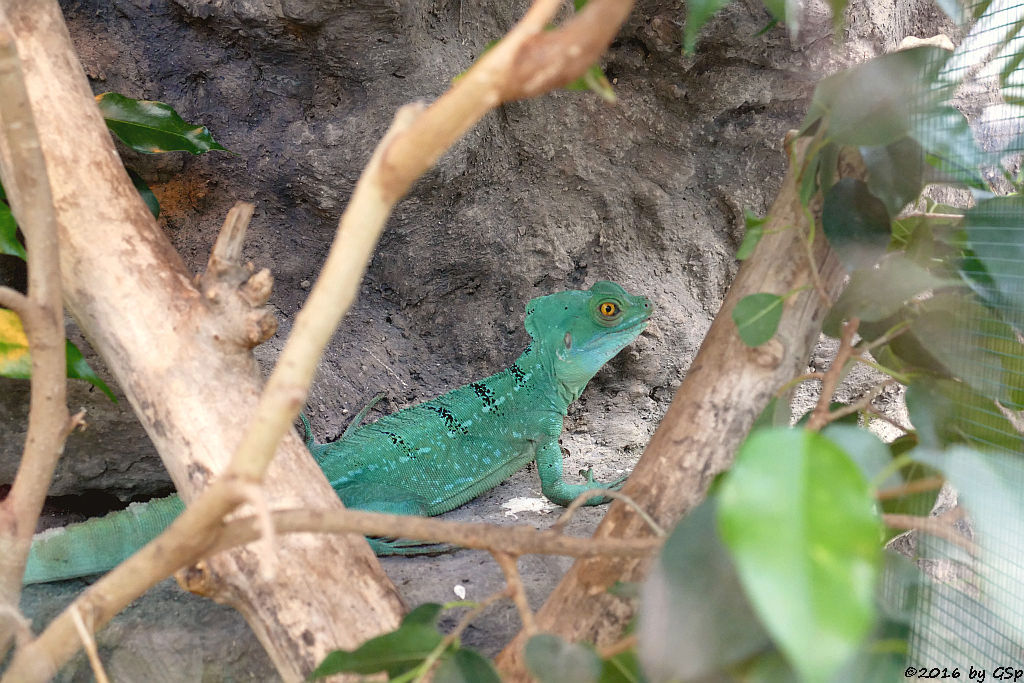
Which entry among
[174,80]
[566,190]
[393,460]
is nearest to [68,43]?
[174,80]

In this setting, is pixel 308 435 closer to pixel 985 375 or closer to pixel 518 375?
pixel 518 375

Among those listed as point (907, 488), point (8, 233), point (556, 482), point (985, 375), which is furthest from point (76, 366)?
point (985, 375)

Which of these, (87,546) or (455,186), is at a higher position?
(455,186)

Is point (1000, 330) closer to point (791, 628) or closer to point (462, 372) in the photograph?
point (791, 628)

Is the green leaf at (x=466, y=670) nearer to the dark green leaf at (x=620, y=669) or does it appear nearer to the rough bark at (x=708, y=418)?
the dark green leaf at (x=620, y=669)

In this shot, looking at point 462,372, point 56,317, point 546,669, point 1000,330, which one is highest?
point 56,317
